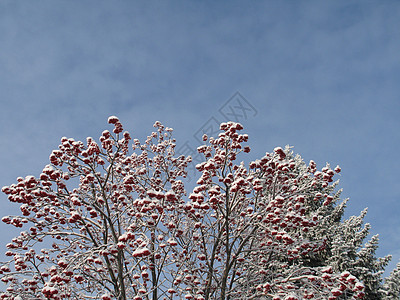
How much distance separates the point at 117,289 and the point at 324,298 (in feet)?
17.0

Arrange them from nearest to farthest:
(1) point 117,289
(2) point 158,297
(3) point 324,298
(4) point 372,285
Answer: (3) point 324,298 < (1) point 117,289 < (2) point 158,297 < (4) point 372,285

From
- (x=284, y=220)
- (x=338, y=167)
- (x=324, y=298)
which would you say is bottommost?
(x=324, y=298)

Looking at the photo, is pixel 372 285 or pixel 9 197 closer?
pixel 9 197

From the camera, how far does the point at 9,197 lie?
7.11 m

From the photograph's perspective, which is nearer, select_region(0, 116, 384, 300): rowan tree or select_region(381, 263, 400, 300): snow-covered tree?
select_region(0, 116, 384, 300): rowan tree

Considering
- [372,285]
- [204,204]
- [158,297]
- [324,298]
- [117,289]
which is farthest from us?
[372,285]

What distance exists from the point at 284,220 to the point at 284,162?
1423 millimetres

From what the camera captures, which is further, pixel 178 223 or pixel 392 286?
pixel 392 286

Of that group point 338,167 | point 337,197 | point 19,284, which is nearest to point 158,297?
point 19,284

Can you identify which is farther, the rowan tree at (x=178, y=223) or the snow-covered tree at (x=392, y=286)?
the snow-covered tree at (x=392, y=286)

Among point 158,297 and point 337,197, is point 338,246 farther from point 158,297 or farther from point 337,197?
point 158,297

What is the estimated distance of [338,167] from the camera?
7781 mm

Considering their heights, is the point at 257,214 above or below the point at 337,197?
below

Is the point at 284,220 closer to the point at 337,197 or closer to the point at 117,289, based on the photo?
Result: the point at 117,289
